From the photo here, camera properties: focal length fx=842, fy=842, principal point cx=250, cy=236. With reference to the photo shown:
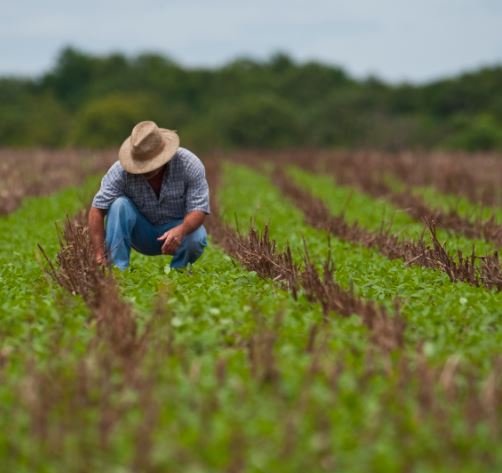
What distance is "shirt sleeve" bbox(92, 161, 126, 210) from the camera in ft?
21.6

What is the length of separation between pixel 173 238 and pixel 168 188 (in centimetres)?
53

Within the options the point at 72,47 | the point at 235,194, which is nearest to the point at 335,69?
the point at 72,47

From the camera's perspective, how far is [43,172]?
1969 centimetres

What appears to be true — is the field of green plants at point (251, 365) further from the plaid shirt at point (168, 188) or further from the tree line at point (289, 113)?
the tree line at point (289, 113)

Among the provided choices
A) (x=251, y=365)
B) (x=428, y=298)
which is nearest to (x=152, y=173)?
(x=428, y=298)

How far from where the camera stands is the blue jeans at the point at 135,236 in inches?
260

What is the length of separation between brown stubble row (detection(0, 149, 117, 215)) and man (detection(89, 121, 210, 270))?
265 inches

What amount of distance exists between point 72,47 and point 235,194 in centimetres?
7572

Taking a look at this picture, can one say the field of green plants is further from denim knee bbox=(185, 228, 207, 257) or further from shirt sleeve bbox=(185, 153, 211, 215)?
shirt sleeve bbox=(185, 153, 211, 215)

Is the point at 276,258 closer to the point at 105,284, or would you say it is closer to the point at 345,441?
the point at 105,284

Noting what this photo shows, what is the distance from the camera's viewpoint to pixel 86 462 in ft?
10.5

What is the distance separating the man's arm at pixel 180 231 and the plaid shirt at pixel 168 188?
8cm

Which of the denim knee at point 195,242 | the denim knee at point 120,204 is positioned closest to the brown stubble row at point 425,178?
the denim knee at point 195,242

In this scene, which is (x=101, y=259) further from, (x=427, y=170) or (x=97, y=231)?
(x=427, y=170)
